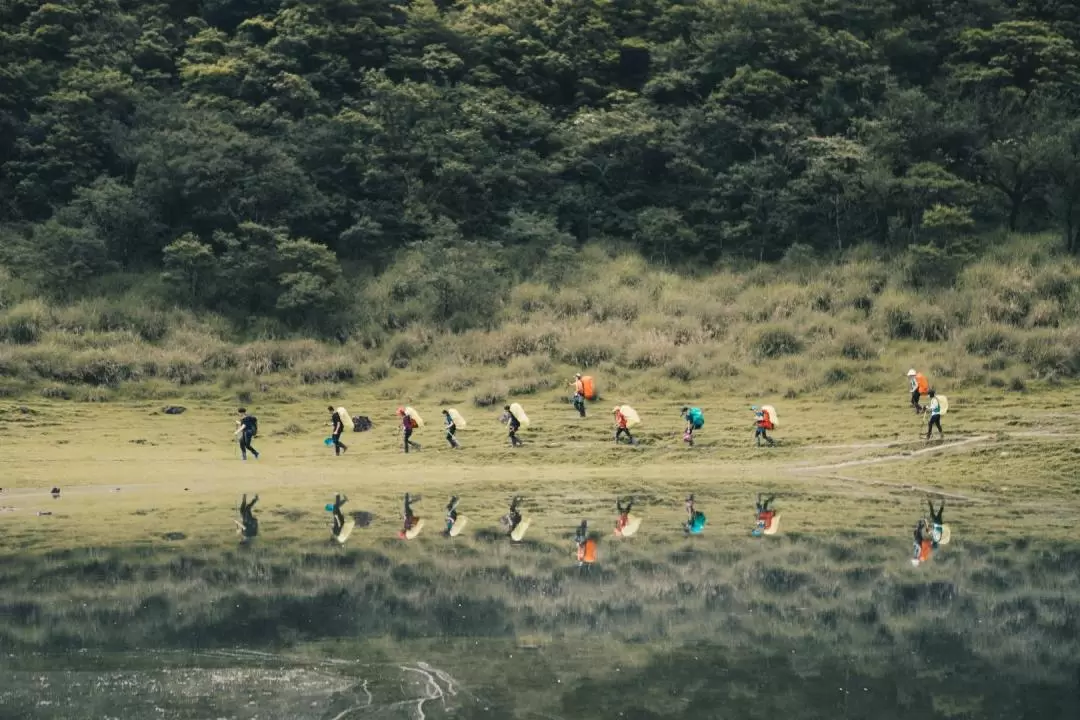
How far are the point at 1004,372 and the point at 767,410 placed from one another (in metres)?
11.2

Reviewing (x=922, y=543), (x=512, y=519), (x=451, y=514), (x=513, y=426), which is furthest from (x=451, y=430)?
(x=922, y=543)

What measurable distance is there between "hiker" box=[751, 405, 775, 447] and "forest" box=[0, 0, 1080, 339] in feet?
57.9

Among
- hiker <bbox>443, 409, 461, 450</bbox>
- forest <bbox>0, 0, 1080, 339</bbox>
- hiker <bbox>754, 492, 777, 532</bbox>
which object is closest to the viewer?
hiker <bbox>754, 492, 777, 532</bbox>

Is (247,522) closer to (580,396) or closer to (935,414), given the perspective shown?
(580,396)

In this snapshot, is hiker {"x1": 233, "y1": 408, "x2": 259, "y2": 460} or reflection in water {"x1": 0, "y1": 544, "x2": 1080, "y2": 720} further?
hiker {"x1": 233, "y1": 408, "x2": 259, "y2": 460}

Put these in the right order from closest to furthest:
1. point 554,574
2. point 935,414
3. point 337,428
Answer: point 554,574
point 935,414
point 337,428

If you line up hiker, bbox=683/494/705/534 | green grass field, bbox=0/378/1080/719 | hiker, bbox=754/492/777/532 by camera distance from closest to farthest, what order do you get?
green grass field, bbox=0/378/1080/719
hiker, bbox=683/494/705/534
hiker, bbox=754/492/777/532

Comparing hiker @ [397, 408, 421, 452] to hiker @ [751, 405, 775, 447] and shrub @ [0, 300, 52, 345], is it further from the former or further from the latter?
shrub @ [0, 300, 52, 345]

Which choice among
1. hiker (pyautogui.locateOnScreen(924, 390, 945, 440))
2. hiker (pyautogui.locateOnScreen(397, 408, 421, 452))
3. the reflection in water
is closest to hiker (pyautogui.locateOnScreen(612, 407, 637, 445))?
hiker (pyautogui.locateOnScreen(397, 408, 421, 452))

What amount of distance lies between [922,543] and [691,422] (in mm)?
13056

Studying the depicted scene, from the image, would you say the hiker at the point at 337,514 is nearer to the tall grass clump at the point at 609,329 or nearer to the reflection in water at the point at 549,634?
the reflection in water at the point at 549,634

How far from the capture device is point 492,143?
6278 centimetres

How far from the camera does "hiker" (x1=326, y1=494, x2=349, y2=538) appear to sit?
28.5m

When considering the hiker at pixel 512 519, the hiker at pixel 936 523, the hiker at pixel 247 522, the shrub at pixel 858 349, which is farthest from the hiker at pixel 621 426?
the shrub at pixel 858 349
